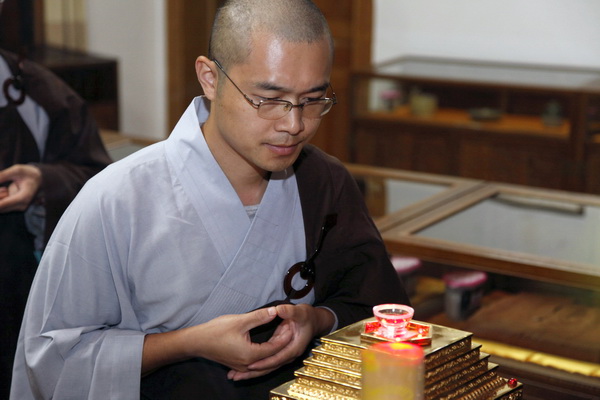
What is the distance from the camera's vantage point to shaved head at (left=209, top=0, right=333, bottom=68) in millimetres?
1529

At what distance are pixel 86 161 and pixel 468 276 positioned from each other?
1171 mm

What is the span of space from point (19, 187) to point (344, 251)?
3.10 feet

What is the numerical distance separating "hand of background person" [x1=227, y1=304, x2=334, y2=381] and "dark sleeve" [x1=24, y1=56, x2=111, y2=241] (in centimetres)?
99

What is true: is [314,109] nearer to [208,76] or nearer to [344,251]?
[208,76]

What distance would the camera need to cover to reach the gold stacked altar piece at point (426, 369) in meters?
Result: 1.31

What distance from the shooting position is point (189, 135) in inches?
67.2

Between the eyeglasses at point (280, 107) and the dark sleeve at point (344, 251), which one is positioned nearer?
the eyeglasses at point (280, 107)

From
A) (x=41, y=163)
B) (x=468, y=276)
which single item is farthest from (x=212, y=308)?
(x=468, y=276)

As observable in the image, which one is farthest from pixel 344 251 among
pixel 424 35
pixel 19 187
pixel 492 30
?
pixel 424 35

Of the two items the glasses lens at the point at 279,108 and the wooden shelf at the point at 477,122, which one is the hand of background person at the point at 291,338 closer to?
the glasses lens at the point at 279,108

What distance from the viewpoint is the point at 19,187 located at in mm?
2287

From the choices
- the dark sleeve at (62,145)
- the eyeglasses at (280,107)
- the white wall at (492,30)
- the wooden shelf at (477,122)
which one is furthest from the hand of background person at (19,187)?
the white wall at (492,30)

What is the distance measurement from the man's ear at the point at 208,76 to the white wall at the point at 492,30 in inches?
189

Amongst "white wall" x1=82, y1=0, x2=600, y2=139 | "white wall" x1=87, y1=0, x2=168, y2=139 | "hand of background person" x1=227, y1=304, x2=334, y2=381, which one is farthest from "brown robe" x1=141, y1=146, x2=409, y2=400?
"white wall" x1=87, y1=0, x2=168, y2=139
